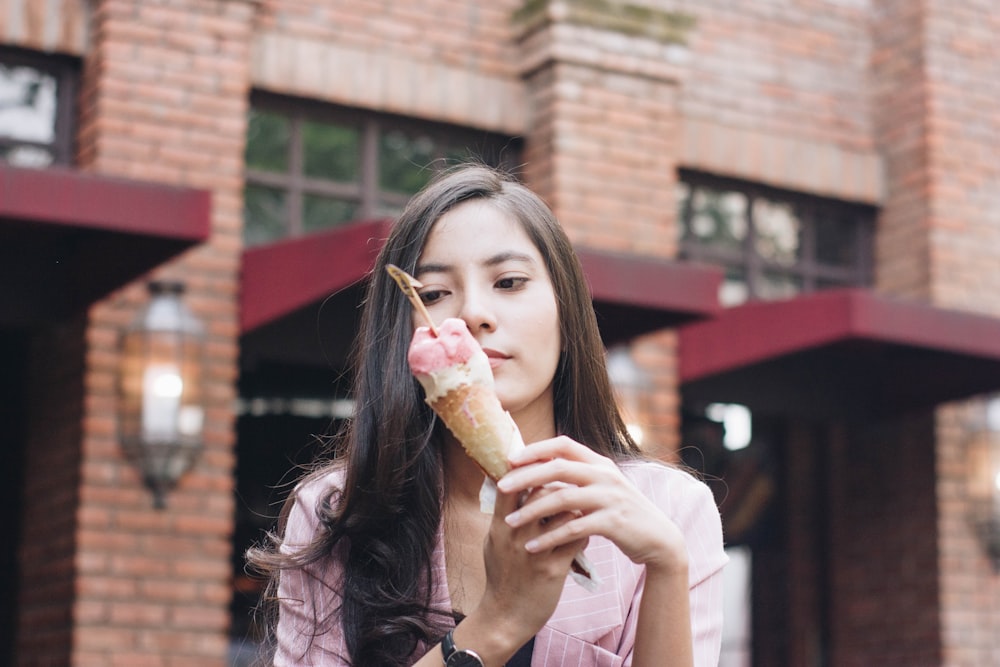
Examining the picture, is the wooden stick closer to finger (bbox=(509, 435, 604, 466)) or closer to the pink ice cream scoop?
the pink ice cream scoop

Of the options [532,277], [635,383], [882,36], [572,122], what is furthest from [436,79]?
[532,277]

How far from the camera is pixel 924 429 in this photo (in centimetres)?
970

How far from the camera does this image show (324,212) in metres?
8.36

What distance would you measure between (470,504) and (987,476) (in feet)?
25.0

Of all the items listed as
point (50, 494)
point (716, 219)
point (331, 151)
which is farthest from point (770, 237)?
point (50, 494)

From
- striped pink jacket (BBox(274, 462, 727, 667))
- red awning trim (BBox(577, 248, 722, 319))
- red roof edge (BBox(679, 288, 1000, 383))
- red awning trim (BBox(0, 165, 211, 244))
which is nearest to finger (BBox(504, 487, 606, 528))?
striped pink jacket (BBox(274, 462, 727, 667))

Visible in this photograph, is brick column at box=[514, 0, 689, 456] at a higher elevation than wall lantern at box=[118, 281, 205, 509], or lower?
higher

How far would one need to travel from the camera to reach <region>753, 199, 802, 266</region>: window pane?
9844 mm

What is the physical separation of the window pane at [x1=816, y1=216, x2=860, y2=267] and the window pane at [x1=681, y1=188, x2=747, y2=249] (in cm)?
65

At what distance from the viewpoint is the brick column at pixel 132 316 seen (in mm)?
7156

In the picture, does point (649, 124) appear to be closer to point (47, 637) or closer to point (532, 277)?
point (47, 637)

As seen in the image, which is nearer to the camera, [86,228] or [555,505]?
[555,505]

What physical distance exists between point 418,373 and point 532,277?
34 centimetres

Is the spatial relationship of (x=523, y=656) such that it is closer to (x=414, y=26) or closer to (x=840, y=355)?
(x=414, y=26)
